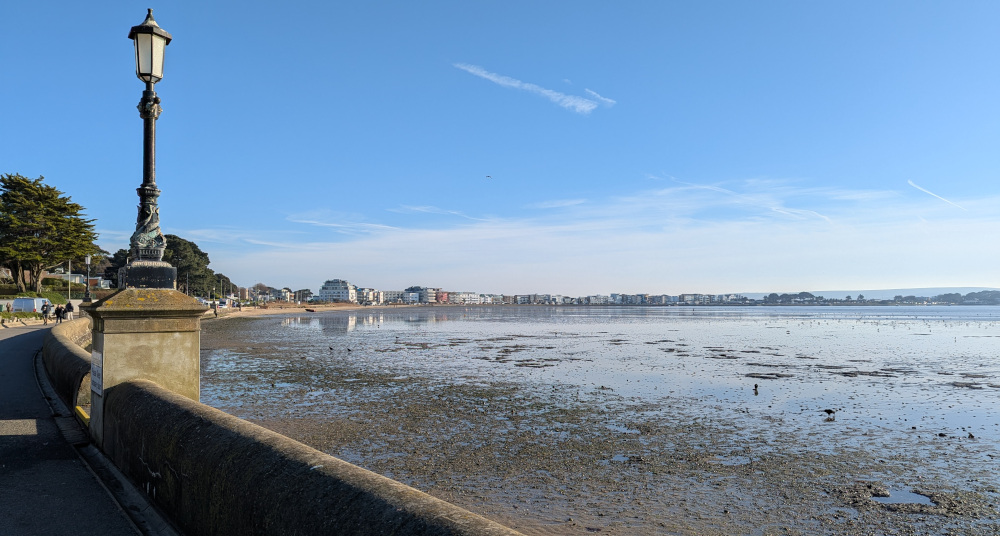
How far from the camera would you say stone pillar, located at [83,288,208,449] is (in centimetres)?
659

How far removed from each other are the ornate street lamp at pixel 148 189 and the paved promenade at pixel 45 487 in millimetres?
2061

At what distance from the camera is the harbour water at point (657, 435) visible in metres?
8.30

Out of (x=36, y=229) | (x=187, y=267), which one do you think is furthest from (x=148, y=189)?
(x=187, y=267)

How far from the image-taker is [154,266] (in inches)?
277

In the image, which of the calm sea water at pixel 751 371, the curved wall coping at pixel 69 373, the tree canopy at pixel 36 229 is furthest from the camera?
the tree canopy at pixel 36 229

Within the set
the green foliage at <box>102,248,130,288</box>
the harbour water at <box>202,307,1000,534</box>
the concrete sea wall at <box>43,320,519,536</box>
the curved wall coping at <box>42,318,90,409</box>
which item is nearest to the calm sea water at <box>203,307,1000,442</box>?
the harbour water at <box>202,307,1000,534</box>

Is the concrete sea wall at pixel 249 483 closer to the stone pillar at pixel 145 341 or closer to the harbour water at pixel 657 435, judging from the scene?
the stone pillar at pixel 145 341

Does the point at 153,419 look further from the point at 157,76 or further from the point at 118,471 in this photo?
the point at 157,76

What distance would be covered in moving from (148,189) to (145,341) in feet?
5.98

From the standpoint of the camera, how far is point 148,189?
724 centimetres

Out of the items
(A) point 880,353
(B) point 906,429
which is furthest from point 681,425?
(A) point 880,353

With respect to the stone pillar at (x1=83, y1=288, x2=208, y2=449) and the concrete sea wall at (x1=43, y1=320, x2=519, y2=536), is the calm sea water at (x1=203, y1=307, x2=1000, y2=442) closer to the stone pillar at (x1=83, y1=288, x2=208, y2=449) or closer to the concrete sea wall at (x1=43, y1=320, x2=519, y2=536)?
the stone pillar at (x1=83, y1=288, x2=208, y2=449)

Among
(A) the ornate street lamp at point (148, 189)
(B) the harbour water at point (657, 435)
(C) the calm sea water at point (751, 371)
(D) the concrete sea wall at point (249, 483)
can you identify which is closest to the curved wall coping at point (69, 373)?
(A) the ornate street lamp at point (148, 189)

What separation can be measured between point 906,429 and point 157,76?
618 inches
